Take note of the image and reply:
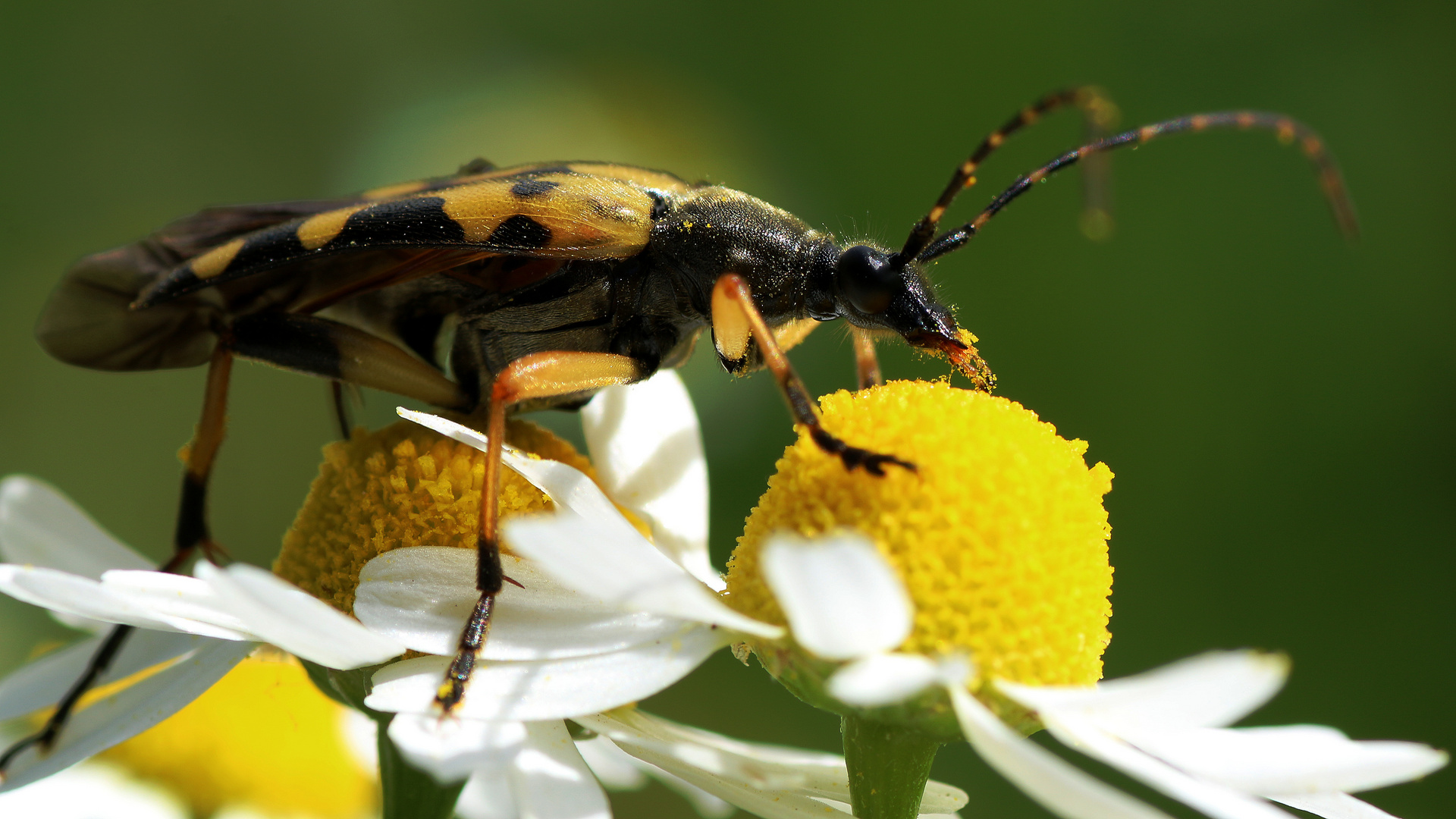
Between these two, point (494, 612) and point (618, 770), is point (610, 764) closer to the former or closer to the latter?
point (618, 770)

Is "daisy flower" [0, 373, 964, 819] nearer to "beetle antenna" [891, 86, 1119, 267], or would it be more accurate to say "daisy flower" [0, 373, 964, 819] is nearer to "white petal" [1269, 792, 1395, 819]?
"white petal" [1269, 792, 1395, 819]

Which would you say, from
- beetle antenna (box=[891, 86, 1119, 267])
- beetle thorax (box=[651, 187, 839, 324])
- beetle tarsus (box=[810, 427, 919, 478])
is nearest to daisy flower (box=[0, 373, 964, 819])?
beetle tarsus (box=[810, 427, 919, 478])

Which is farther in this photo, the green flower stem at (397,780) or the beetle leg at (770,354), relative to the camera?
the green flower stem at (397,780)

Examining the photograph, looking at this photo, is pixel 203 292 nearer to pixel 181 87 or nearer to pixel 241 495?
pixel 241 495

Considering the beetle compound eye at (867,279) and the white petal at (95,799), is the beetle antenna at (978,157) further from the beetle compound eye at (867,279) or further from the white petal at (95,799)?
the white petal at (95,799)

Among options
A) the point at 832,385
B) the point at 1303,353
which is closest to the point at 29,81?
the point at 832,385

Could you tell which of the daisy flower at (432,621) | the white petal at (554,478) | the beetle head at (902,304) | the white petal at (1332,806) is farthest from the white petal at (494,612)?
the white petal at (1332,806)

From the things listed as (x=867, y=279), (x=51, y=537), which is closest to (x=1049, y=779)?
(x=867, y=279)
